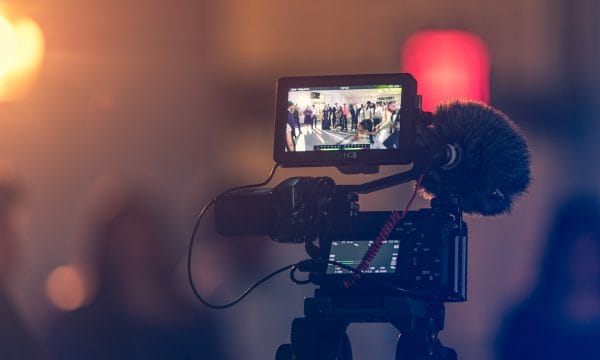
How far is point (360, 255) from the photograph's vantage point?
1733 millimetres

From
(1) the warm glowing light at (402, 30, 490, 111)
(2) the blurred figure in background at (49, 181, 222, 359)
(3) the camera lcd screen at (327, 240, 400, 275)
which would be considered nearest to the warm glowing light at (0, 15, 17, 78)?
(2) the blurred figure in background at (49, 181, 222, 359)

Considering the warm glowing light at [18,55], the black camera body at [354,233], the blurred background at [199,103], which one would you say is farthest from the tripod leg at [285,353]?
the warm glowing light at [18,55]

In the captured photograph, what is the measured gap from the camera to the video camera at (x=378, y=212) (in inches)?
65.9

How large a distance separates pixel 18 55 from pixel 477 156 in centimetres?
212

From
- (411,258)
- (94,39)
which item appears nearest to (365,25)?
(94,39)

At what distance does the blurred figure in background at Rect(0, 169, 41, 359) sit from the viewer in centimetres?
312

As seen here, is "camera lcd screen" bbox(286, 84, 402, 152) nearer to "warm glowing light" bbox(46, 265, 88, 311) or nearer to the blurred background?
the blurred background

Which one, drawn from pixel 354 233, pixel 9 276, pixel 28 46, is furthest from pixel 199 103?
pixel 354 233

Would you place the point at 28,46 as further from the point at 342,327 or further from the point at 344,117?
the point at 342,327

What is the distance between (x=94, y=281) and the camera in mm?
3154

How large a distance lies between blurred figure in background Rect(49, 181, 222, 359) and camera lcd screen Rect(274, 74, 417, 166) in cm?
148

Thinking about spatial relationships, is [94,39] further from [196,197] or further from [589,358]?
[589,358]

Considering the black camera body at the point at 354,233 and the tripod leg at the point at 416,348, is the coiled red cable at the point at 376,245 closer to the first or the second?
the black camera body at the point at 354,233

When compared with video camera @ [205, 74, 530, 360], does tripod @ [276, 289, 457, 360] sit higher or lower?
lower
